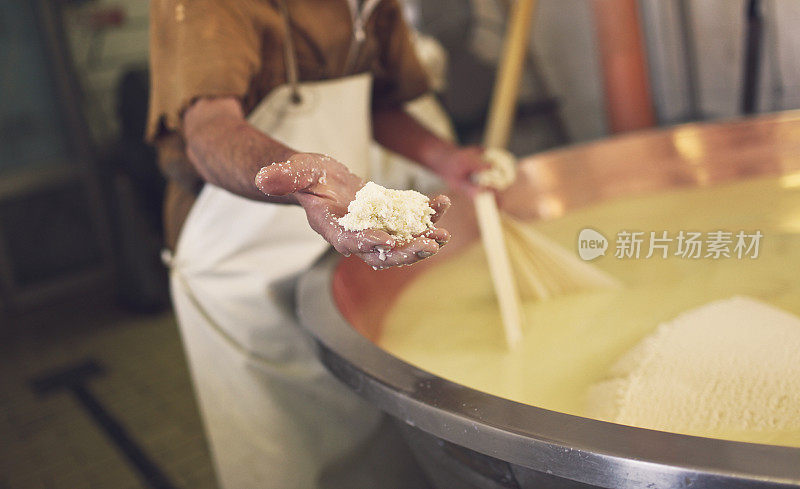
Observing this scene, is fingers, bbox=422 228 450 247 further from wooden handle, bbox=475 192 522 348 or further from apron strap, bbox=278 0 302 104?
apron strap, bbox=278 0 302 104

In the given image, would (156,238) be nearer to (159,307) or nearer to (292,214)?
(159,307)

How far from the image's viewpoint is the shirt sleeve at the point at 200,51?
1059 millimetres

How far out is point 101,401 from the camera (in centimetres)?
285

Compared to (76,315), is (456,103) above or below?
above

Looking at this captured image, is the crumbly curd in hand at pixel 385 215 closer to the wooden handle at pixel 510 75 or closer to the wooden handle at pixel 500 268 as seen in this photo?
the wooden handle at pixel 500 268

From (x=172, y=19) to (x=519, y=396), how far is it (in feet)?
2.54

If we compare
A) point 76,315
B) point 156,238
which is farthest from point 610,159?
point 76,315

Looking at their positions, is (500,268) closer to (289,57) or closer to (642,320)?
(642,320)

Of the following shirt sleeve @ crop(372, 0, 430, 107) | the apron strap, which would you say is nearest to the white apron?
the apron strap

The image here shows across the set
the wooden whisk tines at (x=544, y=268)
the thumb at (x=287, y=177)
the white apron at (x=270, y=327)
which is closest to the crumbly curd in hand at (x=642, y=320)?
the wooden whisk tines at (x=544, y=268)

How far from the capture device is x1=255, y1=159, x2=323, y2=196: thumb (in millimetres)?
699

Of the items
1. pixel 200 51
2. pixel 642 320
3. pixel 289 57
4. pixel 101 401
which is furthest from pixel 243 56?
pixel 101 401

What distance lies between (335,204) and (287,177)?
0.19 feet

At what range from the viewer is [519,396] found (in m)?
0.98
